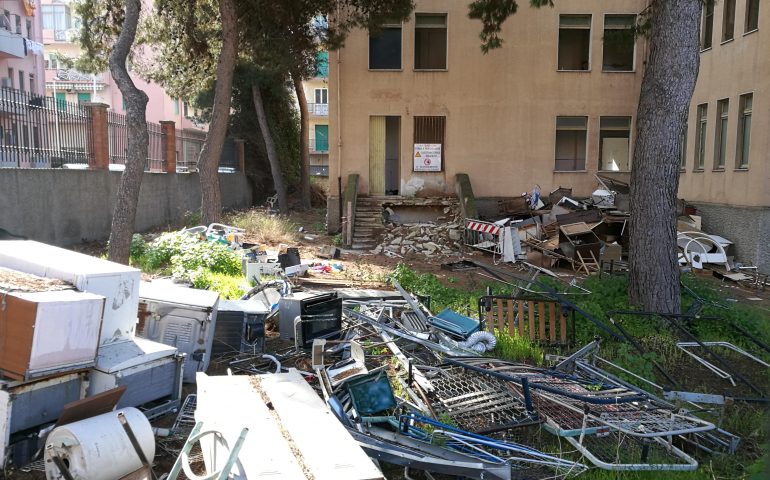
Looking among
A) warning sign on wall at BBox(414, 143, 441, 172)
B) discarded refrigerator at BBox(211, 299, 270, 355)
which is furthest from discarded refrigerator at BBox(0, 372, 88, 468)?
warning sign on wall at BBox(414, 143, 441, 172)

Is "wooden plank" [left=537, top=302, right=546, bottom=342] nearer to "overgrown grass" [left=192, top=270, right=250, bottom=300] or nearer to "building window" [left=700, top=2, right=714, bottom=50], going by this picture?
"overgrown grass" [left=192, top=270, right=250, bottom=300]

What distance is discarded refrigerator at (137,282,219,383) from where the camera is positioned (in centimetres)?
571

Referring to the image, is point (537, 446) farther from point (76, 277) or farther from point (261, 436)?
point (76, 277)

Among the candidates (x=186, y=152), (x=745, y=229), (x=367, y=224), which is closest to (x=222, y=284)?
(x=367, y=224)

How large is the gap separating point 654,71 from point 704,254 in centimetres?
755

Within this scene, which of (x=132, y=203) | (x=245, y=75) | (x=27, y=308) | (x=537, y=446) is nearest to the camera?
(x=27, y=308)

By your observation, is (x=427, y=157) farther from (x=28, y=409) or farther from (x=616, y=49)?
(x=28, y=409)

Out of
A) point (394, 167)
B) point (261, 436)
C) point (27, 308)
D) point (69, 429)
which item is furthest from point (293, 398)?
point (394, 167)

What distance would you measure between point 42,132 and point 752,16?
1613 cm

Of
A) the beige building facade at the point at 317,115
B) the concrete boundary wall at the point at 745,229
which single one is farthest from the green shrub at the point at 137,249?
the beige building facade at the point at 317,115

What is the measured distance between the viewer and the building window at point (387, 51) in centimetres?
1930

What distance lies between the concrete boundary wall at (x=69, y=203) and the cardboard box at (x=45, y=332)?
8.69 m

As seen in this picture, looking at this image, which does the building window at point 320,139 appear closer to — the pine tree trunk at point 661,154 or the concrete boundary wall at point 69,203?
the concrete boundary wall at point 69,203

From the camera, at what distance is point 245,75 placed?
24328 mm
